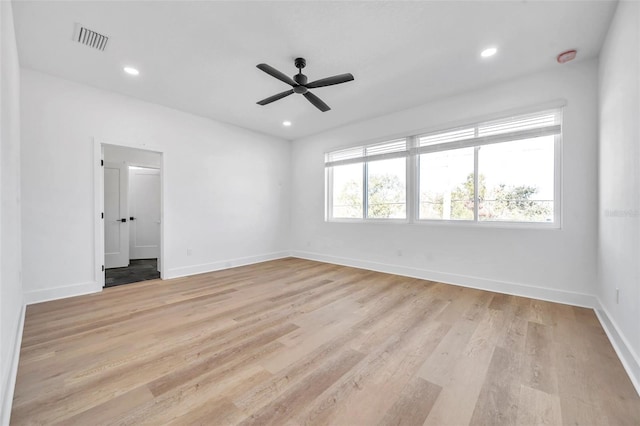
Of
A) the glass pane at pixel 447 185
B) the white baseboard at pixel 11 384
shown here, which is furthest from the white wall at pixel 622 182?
the white baseboard at pixel 11 384

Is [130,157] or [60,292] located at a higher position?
[130,157]

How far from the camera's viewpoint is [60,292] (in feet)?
11.0

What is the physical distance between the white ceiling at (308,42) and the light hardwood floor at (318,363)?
2906mm

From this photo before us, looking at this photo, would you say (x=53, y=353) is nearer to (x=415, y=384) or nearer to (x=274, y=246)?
(x=415, y=384)

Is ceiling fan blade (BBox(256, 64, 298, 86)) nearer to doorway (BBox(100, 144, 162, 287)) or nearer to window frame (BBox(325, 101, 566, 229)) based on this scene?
window frame (BBox(325, 101, 566, 229))

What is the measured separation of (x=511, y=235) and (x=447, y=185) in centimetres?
113

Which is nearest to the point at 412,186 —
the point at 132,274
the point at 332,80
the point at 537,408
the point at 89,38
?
the point at 332,80

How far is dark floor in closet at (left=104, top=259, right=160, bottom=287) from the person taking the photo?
422 cm

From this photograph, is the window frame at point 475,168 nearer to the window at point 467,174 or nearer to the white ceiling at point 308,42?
the window at point 467,174

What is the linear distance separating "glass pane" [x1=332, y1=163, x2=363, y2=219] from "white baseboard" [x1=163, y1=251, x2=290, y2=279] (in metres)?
1.76

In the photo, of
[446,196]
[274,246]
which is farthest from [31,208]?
[446,196]

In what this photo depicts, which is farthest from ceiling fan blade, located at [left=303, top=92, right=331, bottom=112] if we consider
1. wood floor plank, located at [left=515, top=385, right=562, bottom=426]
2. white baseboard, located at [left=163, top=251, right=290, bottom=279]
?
white baseboard, located at [left=163, top=251, right=290, bottom=279]

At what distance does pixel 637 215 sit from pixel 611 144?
3.41 ft

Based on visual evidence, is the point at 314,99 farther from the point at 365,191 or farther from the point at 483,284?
the point at 483,284
